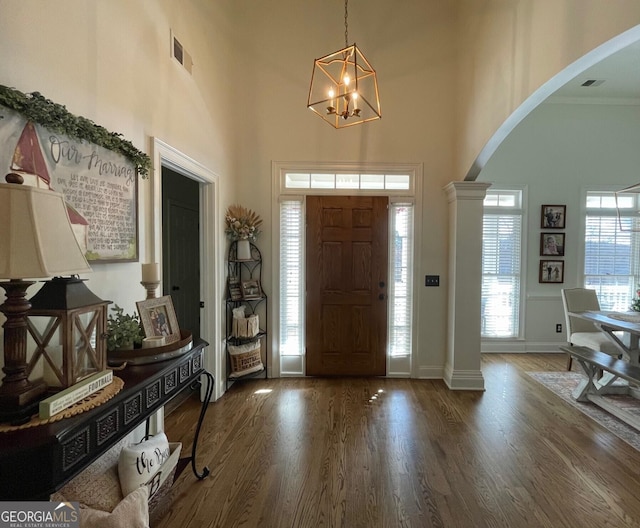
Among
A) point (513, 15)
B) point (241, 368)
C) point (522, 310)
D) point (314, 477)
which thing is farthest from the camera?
point (522, 310)

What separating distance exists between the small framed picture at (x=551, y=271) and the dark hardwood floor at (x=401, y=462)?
2154 mm

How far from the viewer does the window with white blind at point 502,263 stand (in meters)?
4.89

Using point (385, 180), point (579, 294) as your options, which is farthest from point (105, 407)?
point (579, 294)

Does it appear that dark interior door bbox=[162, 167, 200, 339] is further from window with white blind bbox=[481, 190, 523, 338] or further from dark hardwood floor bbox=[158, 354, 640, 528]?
window with white blind bbox=[481, 190, 523, 338]

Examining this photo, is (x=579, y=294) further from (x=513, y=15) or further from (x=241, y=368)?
(x=241, y=368)

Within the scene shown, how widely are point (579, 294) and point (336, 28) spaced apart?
173 inches

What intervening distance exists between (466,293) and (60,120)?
12.0 feet

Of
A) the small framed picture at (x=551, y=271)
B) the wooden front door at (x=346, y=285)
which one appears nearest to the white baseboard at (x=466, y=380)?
the wooden front door at (x=346, y=285)

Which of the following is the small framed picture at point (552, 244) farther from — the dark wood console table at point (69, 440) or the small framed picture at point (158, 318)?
the dark wood console table at point (69, 440)

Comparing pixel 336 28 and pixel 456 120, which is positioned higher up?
pixel 336 28

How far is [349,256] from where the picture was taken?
12.5ft

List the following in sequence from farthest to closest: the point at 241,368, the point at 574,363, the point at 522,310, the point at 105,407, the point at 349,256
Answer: the point at 522,310, the point at 574,363, the point at 349,256, the point at 241,368, the point at 105,407

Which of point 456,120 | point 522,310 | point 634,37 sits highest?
point 456,120

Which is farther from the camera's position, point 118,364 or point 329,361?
point 329,361
